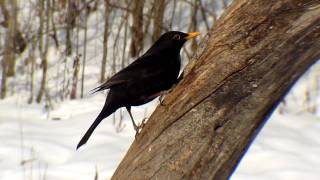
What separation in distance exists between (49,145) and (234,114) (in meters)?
3.04

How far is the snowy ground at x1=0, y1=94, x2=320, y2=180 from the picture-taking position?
523 centimetres

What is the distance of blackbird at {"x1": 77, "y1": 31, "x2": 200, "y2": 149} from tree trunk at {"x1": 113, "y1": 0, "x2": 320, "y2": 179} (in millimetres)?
347

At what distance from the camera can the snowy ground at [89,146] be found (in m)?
5.23

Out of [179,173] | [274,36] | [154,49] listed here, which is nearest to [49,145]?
[154,49]

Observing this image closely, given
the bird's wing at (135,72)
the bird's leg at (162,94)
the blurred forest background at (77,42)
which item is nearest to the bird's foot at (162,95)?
the bird's leg at (162,94)

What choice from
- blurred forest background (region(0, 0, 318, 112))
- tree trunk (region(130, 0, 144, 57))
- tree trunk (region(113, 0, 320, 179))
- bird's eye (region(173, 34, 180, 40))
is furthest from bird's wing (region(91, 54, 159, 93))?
tree trunk (region(130, 0, 144, 57))

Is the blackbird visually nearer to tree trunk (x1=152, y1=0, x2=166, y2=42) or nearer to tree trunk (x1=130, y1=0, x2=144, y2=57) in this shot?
tree trunk (x1=152, y1=0, x2=166, y2=42)

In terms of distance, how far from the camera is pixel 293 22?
3068 millimetres

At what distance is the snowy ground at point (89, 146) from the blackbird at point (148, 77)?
47.4 inches

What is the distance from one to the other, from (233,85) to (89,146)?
2.96 meters

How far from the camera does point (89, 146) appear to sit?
19.4ft

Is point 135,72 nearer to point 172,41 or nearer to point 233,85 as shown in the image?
point 172,41

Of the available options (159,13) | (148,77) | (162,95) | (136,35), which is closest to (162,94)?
(162,95)

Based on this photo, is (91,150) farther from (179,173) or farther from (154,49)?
(179,173)
